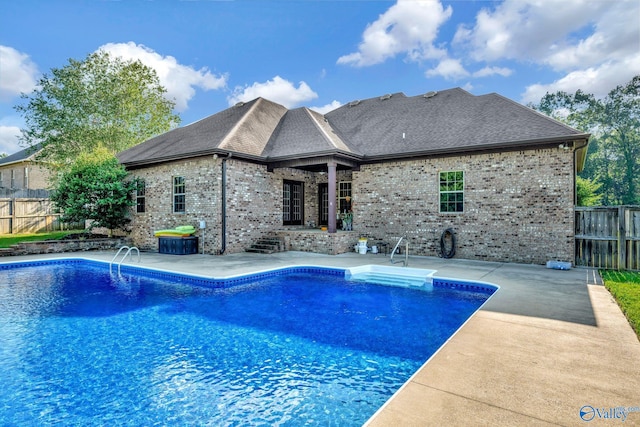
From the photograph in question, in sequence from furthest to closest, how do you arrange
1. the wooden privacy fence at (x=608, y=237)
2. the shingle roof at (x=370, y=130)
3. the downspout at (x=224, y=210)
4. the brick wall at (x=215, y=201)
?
1. the brick wall at (x=215, y=201)
2. the downspout at (x=224, y=210)
3. the shingle roof at (x=370, y=130)
4. the wooden privacy fence at (x=608, y=237)

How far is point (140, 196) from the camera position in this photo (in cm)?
1544

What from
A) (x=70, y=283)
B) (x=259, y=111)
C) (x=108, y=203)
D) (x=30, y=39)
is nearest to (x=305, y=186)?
(x=259, y=111)

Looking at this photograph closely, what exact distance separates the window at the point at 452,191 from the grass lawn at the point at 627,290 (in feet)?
13.9

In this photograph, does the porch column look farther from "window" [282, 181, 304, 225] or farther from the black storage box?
the black storage box

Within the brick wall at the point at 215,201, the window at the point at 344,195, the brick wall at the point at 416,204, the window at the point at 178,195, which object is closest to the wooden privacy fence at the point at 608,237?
the brick wall at the point at 416,204

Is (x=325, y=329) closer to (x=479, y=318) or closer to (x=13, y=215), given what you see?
(x=479, y=318)

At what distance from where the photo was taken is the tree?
72.6 ft

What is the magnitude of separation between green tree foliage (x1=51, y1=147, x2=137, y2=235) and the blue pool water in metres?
6.73

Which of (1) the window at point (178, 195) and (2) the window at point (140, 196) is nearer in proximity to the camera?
(1) the window at point (178, 195)

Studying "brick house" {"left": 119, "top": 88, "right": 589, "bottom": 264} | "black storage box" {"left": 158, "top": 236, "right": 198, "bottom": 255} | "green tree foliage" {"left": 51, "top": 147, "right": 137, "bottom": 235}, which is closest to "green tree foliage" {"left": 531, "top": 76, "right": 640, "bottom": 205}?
"brick house" {"left": 119, "top": 88, "right": 589, "bottom": 264}

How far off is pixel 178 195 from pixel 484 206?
37.6 feet

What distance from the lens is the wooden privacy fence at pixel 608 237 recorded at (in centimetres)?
920

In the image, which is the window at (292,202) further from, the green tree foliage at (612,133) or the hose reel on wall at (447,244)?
the green tree foliage at (612,133)

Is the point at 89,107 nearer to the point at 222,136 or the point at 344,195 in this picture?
the point at 222,136
